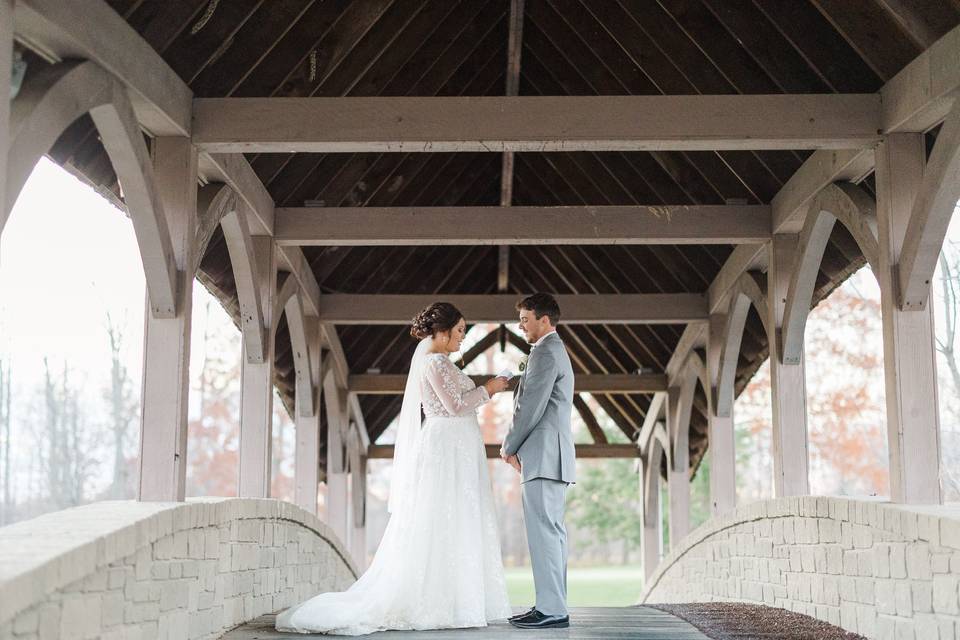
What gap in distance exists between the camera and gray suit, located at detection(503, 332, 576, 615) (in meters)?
4.91

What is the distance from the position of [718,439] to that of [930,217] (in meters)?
5.24

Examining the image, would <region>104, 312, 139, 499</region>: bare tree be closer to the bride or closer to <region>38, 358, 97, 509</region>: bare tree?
<region>38, 358, 97, 509</region>: bare tree

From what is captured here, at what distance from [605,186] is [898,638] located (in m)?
5.71

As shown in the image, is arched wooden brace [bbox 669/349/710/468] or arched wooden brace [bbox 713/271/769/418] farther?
arched wooden brace [bbox 669/349/710/468]

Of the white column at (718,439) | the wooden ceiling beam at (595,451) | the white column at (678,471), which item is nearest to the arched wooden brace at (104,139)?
the white column at (718,439)

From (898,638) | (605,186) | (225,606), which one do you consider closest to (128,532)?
(225,606)

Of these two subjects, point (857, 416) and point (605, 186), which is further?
point (857, 416)

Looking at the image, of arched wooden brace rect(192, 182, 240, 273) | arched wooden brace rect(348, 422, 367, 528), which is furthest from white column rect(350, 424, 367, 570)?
arched wooden brace rect(192, 182, 240, 273)

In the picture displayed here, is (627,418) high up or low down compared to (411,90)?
down

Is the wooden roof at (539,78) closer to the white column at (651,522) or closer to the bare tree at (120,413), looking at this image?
the white column at (651,522)

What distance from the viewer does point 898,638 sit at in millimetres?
4449

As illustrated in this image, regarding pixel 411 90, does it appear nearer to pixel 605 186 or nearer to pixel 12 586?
pixel 605 186

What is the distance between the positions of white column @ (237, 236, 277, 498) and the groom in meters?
2.90

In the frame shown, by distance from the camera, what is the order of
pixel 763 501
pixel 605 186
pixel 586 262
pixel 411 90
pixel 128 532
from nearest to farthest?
pixel 128 532
pixel 763 501
pixel 411 90
pixel 605 186
pixel 586 262
